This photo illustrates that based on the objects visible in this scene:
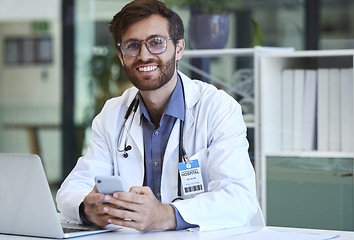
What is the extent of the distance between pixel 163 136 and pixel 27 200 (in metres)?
0.72

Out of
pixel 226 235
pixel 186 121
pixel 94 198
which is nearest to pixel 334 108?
pixel 186 121

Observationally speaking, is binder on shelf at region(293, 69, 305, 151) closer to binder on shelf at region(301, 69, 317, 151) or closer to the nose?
binder on shelf at region(301, 69, 317, 151)

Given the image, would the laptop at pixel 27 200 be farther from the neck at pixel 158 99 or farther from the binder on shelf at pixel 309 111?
the binder on shelf at pixel 309 111

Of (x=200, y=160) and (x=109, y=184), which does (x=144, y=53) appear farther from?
(x=109, y=184)

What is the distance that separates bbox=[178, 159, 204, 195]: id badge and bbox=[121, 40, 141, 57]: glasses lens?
45 cm

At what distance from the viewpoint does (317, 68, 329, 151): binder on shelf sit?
3.36 metres

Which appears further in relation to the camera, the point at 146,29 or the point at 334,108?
the point at 334,108

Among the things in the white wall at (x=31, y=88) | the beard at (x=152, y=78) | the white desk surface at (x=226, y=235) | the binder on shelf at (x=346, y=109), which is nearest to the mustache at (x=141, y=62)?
the beard at (x=152, y=78)

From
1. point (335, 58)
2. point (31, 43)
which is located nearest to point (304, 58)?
point (335, 58)

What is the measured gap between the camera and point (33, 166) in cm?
188

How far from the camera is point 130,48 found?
2465 mm

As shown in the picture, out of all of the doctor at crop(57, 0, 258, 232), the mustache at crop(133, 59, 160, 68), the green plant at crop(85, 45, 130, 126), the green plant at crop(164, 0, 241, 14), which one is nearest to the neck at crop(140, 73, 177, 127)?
the doctor at crop(57, 0, 258, 232)

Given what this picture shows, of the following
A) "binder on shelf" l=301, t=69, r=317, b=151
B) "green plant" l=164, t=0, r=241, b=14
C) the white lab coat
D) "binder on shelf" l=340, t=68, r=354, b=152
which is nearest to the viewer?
the white lab coat

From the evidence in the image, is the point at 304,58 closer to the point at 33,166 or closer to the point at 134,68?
the point at 134,68
